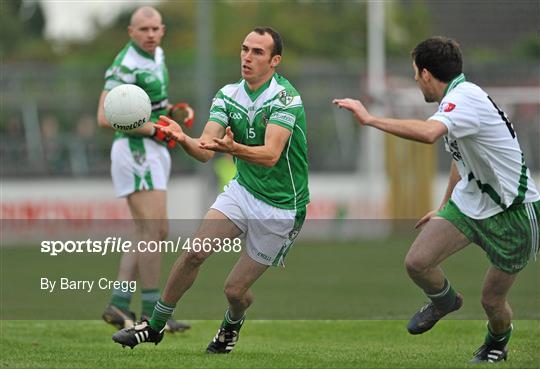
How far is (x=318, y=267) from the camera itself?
18.9m

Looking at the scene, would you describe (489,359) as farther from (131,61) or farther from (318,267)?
(318,267)

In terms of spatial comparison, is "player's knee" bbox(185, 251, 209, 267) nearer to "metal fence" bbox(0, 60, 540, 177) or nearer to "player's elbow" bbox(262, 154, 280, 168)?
"player's elbow" bbox(262, 154, 280, 168)

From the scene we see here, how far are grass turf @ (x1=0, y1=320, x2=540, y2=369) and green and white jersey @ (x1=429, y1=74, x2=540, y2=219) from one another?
3.79ft

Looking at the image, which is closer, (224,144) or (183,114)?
(224,144)

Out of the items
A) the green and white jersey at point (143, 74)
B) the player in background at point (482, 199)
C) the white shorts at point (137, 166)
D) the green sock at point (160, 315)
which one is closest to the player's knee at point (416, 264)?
the player in background at point (482, 199)

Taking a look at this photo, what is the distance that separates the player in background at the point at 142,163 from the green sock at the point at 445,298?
9.93 ft

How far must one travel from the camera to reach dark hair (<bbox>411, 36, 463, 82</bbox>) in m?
8.43

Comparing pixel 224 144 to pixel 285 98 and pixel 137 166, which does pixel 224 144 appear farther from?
pixel 137 166

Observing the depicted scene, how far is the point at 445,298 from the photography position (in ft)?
29.0

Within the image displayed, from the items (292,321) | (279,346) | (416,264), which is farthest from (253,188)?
(292,321)

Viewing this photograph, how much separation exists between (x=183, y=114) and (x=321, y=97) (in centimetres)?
2175

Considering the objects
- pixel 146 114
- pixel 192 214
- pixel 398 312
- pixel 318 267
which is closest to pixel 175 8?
pixel 192 214

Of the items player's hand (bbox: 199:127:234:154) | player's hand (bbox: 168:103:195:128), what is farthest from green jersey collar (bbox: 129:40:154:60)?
player's hand (bbox: 199:127:234:154)

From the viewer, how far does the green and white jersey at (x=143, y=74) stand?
1100cm
